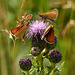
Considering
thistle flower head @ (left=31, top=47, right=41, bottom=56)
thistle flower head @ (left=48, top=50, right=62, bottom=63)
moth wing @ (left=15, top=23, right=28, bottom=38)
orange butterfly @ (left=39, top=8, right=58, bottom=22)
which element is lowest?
thistle flower head @ (left=48, top=50, right=62, bottom=63)

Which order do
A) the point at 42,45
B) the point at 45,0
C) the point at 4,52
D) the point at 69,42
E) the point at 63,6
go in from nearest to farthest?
the point at 42,45
the point at 4,52
the point at 45,0
the point at 69,42
the point at 63,6

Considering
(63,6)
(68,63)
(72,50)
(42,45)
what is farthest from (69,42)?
(42,45)

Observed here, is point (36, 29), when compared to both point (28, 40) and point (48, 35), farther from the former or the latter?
point (28, 40)

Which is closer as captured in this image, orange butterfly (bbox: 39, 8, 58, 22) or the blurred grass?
orange butterfly (bbox: 39, 8, 58, 22)

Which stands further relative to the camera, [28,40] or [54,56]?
[28,40]

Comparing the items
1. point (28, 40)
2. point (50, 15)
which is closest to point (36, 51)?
point (50, 15)

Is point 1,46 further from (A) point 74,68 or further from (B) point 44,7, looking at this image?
(A) point 74,68

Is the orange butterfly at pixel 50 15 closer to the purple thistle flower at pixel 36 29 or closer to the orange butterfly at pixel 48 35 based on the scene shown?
the purple thistle flower at pixel 36 29

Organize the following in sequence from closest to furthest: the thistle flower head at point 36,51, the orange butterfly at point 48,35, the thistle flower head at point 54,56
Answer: the orange butterfly at point 48,35 → the thistle flower head at point 36,51 → the thistle flower head at point 54,56

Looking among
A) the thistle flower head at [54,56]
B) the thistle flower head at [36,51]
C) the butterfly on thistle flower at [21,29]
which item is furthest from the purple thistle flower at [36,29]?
the thistle flower head at [54,56]

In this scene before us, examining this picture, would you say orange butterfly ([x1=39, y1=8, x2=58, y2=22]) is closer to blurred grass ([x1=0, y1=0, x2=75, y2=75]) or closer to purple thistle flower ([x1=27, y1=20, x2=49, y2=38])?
purple thistle flower ([x1=27, y1=20, x2=49, y2=38])

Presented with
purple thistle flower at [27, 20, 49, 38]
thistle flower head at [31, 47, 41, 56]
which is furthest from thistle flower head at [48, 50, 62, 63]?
purple thistle flower at [27, 20, 49, 38]
